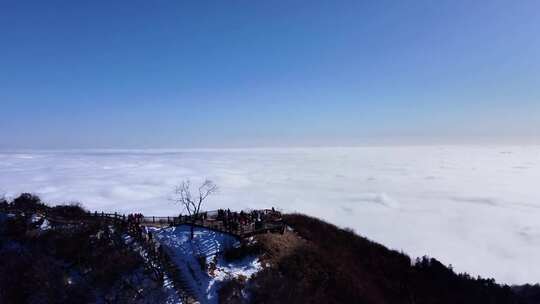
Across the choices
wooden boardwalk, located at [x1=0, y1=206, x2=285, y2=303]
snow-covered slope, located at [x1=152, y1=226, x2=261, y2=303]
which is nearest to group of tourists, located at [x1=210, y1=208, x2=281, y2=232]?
wooden boardwalk, located at [x1=0, y1=206, x2=285, y2=303]

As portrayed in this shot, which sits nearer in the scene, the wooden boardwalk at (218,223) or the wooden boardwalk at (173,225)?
the wooden boardwalk at (173,225)

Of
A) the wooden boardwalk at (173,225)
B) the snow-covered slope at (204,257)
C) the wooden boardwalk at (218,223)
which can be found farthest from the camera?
the wooden boardwalk at (218,223)

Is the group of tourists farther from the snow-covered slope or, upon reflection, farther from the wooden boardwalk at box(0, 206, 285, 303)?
the snow-covered slope

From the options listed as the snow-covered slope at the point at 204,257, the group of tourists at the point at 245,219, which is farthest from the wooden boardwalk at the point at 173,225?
the snow-covered slope at the point at 204,257

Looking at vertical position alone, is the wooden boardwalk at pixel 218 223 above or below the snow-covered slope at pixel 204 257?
above

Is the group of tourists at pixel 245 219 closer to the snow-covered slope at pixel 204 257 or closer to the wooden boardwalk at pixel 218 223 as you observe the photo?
the wooden boardwalk at pixel 218 223

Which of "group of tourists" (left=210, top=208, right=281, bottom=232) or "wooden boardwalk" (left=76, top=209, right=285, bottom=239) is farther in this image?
"group of tourists" (left=210, top=208, right=281, bottom=232)

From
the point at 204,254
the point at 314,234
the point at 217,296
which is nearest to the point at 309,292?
the point at 217,296

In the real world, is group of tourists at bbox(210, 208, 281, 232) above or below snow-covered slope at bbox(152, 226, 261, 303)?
above

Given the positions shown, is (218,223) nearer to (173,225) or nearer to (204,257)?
(173,225)

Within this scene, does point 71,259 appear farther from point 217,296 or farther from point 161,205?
point 161,205

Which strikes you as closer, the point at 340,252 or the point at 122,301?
the point at 122,301
